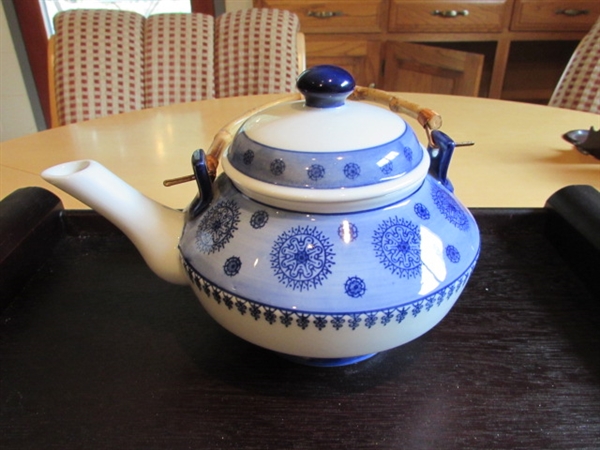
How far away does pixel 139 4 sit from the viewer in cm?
235

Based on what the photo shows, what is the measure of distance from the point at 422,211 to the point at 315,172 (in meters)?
0.09

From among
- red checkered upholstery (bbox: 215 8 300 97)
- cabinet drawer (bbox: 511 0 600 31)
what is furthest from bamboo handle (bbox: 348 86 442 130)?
cabinet drawer (bbox: 511 0 600 31)

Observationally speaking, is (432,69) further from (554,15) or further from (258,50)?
(554,15)

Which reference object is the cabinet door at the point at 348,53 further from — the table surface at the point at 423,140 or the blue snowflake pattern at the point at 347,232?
the blue snowflake pattern at the point at 347,232

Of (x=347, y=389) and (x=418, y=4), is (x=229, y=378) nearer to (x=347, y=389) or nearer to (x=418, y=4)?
(x=347, y=389)

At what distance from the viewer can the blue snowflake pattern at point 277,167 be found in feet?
1.15

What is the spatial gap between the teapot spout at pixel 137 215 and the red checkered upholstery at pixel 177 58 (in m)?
0.92

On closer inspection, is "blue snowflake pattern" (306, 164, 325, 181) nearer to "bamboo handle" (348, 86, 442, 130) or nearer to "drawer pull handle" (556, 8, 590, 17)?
"bamboo handle" (348, 86, 442, 130)

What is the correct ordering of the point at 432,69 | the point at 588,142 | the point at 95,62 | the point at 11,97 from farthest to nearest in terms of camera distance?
the point at 11,97
the point at 432,69
the point at 95,62
the point at 588,142

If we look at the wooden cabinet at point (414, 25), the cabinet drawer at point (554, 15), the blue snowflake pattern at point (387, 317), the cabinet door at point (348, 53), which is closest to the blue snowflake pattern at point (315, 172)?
the blue snowflake pattern at point (387, 317)

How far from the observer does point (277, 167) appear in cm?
35

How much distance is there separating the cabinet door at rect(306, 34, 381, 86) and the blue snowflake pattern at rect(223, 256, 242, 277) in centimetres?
172

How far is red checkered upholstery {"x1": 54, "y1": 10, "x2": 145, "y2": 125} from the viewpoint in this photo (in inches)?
47.2

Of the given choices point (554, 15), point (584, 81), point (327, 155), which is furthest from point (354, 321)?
point (554, 15)
